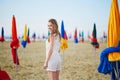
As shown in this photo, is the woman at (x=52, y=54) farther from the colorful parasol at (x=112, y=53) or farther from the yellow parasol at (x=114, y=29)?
the yellow parasol at (x=114, y=29)

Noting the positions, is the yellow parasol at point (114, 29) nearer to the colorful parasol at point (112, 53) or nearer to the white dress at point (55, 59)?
the colorful parasol at point (112, 53)

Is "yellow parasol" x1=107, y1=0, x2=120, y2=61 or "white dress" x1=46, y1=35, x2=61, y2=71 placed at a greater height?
"yellow parasol" x1=107, y1=0, x2=120, y2=61

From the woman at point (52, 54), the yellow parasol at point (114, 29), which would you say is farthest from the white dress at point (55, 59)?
the yellow parasol at point (114, 29)

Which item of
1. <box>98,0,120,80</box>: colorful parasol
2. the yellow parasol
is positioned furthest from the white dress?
the yellow parasol

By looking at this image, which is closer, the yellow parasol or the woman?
the yellow parasol

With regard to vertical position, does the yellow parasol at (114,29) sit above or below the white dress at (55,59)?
above

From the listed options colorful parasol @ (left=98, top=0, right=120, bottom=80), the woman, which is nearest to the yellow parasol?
colorful parasol @ (left=98, top=0, right=120, bottom=80)

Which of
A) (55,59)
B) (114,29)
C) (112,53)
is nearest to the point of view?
(112,53)

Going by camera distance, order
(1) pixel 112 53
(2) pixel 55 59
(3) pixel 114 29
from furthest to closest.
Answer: (2) pixel 55 59
(3) pixel 114 29
(1) pixel 112 53

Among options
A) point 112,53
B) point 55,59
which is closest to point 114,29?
point 112,53

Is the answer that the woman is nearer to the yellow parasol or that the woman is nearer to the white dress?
the white dress

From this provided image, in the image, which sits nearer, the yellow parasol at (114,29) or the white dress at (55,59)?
the yellow parasol at (114,29)

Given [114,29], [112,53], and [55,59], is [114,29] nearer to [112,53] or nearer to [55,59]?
[112,53]

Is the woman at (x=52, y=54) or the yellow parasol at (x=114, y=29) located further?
the woman at (x=52, y=54)
